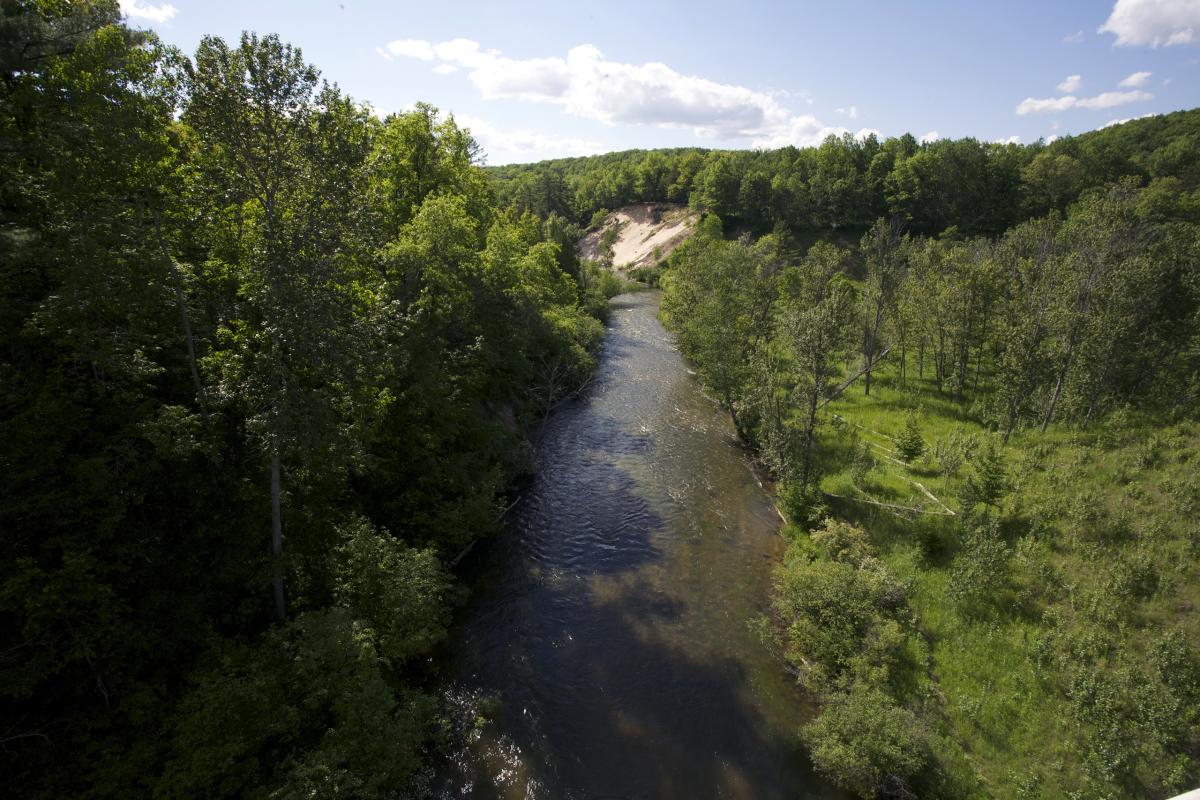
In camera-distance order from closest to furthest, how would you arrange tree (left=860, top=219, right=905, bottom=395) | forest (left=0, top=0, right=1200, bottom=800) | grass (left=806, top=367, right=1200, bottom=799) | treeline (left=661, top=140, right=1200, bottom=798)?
forest (left=0, top=0, right=1200, bottom=800), treeline (left=661, top=140, right=1200, bottom=798), grass (left=806, top=367, right=1200, bottom=799), tree (left=860, top=219, right=905, bottom=395)

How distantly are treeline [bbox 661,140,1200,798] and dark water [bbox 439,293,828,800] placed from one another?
1.67 metres

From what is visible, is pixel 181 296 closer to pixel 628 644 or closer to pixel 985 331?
pixel 628 644

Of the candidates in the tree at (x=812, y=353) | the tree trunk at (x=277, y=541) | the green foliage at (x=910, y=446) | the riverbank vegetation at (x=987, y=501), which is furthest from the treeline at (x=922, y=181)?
the tree trunk at (x=277, y=541)

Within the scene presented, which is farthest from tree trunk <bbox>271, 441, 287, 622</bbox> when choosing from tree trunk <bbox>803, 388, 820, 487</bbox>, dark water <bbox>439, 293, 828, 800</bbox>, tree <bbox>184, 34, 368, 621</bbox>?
tree trunk <bbox>803, 388, 820, 487</bbox>

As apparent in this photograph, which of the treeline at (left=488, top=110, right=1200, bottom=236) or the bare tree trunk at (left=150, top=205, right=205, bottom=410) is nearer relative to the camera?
the bare tree trunk at (left=150, top=205, right=205, bottom=410)

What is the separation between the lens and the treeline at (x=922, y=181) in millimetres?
89750

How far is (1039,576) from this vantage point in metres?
17.8

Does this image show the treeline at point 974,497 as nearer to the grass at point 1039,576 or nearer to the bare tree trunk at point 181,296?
the grass at point 1039,576

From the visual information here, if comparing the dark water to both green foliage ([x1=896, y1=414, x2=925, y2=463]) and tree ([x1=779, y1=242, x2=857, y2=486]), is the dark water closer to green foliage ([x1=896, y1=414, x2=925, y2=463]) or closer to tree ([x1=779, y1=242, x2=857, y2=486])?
tree ([x1=779, y1=242, x2=857, y2=486])

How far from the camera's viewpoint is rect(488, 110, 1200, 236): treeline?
89.8m

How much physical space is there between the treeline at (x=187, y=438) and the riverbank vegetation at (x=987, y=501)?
1397 centimetres

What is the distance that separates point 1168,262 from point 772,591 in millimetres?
27066

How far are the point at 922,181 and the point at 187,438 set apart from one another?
11035cm

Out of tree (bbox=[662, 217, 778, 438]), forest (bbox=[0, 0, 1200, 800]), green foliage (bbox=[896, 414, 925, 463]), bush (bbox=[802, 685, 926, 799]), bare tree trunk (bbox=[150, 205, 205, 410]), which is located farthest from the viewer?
tree (bbox=[662, 217, 778, 438])
